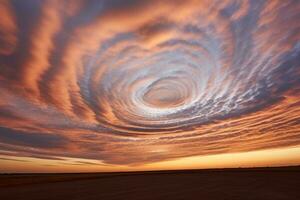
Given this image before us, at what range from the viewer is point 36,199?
56.6ft

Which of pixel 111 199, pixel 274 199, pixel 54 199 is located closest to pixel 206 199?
pixel 274 199

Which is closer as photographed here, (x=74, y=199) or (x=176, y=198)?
(x=176, y=198)

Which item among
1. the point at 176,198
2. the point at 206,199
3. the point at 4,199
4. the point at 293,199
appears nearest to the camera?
the point at 293,199

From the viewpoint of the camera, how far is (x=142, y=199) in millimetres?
15391

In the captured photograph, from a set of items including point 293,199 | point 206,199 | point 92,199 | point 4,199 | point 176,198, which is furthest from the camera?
point 4,199

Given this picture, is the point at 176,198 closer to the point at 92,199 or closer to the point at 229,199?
the point at 229,199

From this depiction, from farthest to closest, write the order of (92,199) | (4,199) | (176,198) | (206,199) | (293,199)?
→ (4,199) < (92,199) < (176,198) < (206,199) < (293,199)

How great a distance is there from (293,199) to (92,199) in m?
12.0

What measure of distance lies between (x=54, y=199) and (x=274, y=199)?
45.8 feet

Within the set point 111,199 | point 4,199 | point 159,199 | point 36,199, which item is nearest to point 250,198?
point 159,199

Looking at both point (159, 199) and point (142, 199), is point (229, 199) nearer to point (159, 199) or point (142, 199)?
point (159, 199)

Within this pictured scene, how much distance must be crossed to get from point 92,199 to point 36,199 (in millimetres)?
4297

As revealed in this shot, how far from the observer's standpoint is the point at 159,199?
15.0 metres

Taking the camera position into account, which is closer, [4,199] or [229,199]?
[229,199]
